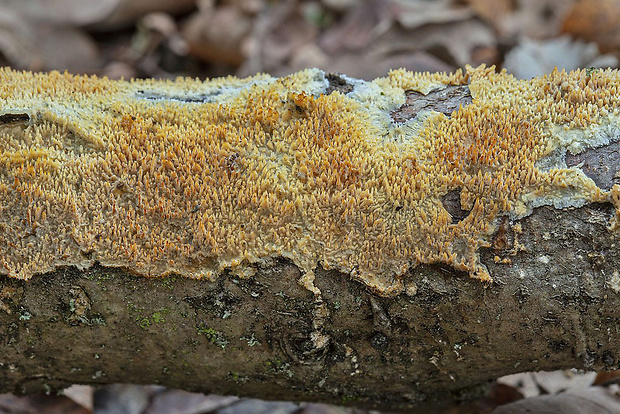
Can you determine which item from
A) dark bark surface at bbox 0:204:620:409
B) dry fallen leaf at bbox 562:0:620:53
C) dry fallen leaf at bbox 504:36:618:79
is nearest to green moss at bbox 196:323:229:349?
dark bark surface at bbox 0:204:620:409

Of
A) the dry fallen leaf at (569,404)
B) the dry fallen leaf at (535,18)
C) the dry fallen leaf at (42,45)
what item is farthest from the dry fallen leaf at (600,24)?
the dry fallen leaf at (42,45)

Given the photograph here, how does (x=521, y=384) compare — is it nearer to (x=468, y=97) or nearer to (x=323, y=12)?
(x=468, y=97)

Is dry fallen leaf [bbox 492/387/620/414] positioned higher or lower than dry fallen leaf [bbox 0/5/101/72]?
lower

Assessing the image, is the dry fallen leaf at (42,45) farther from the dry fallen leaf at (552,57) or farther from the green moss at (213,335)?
the green moss at (213,335)

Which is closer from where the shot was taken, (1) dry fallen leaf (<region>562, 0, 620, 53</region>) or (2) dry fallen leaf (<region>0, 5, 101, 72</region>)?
(1) dry fallen leaf (<region>562, 0, 620, 53</region>)

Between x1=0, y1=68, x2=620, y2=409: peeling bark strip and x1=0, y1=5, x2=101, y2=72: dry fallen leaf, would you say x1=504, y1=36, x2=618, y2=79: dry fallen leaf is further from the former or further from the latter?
x1=0, y1=5, x2=101, y2=72: dry fallen leaf

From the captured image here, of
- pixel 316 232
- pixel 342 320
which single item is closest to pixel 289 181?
pixel 316 232
